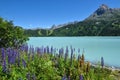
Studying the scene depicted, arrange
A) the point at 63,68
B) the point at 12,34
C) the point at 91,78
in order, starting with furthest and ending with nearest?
1. the point at 12,34
2. the point at 63,68
3. the point at 91,78

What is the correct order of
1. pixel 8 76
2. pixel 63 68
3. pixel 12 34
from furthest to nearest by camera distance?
1. pixel 12 34
2. pixel 63 68
3. pixel 8 76

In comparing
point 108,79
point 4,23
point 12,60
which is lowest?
point 108,79

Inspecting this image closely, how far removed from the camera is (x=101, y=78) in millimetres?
11453

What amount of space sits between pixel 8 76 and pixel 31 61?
331cm

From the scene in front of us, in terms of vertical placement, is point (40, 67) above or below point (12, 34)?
below

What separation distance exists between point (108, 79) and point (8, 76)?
396cm

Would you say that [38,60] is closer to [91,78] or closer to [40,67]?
[40,67]

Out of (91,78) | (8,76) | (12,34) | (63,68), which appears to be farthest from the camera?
(12,34)

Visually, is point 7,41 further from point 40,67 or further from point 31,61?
point 40,67

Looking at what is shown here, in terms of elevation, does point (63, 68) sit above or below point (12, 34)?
below

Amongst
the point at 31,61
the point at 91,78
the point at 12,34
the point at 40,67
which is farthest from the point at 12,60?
the point at 12,34

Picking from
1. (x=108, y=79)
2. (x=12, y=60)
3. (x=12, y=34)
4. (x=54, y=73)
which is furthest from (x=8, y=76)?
(x=12, y=34)

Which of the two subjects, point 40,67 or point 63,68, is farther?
point 63,68

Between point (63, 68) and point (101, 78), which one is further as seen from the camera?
point (63, 68)
